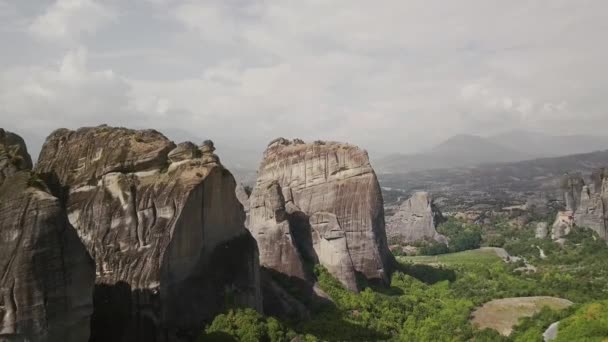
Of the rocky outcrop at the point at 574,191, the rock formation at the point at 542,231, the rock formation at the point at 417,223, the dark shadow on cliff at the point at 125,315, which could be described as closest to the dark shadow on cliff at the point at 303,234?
the dark shadow on cliff at the point at 125,315

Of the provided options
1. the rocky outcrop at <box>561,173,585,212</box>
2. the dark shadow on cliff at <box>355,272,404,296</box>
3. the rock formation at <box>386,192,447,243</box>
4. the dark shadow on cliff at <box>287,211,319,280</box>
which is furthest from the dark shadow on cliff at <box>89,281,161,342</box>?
the rocky outcrop at <box>561,173,585,212</box>

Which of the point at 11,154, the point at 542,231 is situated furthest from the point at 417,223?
the point at 11,154

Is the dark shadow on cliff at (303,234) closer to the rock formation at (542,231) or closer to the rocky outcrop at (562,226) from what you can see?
the rocky outcrop at (562,226)

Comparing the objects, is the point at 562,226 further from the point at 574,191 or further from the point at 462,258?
the point at 462,258

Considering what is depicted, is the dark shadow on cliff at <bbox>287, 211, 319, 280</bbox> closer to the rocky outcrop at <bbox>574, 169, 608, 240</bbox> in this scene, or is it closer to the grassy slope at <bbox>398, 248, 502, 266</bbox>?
the grassy slope at <bbox>398, 248, 502, 266</bbox>

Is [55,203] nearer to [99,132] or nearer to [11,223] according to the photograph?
[11,223]
